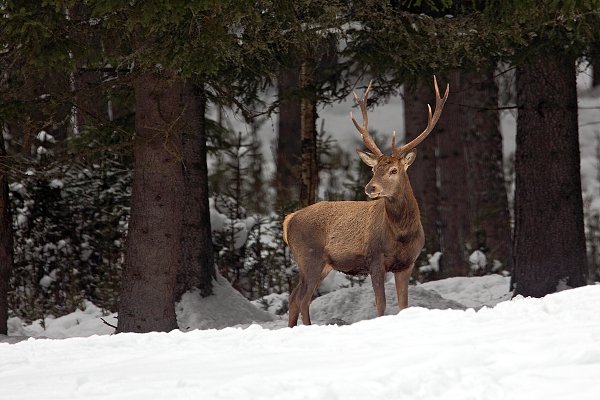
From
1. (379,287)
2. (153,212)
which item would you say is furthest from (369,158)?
(153,212)

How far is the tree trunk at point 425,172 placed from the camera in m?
17.9

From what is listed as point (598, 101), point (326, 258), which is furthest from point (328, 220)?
point (598, 101)

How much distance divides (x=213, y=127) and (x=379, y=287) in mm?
4189

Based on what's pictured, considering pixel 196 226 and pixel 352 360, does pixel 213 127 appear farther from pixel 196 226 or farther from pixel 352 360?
pixel 352 360

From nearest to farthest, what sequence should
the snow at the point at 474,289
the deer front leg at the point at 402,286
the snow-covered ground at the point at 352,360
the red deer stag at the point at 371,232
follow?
1. the snow-covered ground at the point at 352,360
2. the red deer stag at the point at 371,232
3. the deer front leg at the point at 402,286
4. the snow at the point at 474,289

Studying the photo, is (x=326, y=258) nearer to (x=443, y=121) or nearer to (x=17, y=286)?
(x=17, y=286)

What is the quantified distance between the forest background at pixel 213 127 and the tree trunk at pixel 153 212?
0.05 ft

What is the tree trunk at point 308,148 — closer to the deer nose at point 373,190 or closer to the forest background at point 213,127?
the forest background at point 213,127

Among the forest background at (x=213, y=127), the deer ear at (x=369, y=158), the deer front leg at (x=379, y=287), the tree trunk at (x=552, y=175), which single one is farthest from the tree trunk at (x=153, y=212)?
the tree trunk at (x=552, y=175)

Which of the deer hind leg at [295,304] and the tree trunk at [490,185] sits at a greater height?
the tree trunk at [490,185]

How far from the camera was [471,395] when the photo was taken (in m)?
4.45

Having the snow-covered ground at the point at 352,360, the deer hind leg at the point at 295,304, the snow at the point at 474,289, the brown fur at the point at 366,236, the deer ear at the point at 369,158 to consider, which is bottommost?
the snow at the point at 474,289

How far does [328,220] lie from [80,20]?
3194 mm

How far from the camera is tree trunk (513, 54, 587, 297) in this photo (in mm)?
11750
